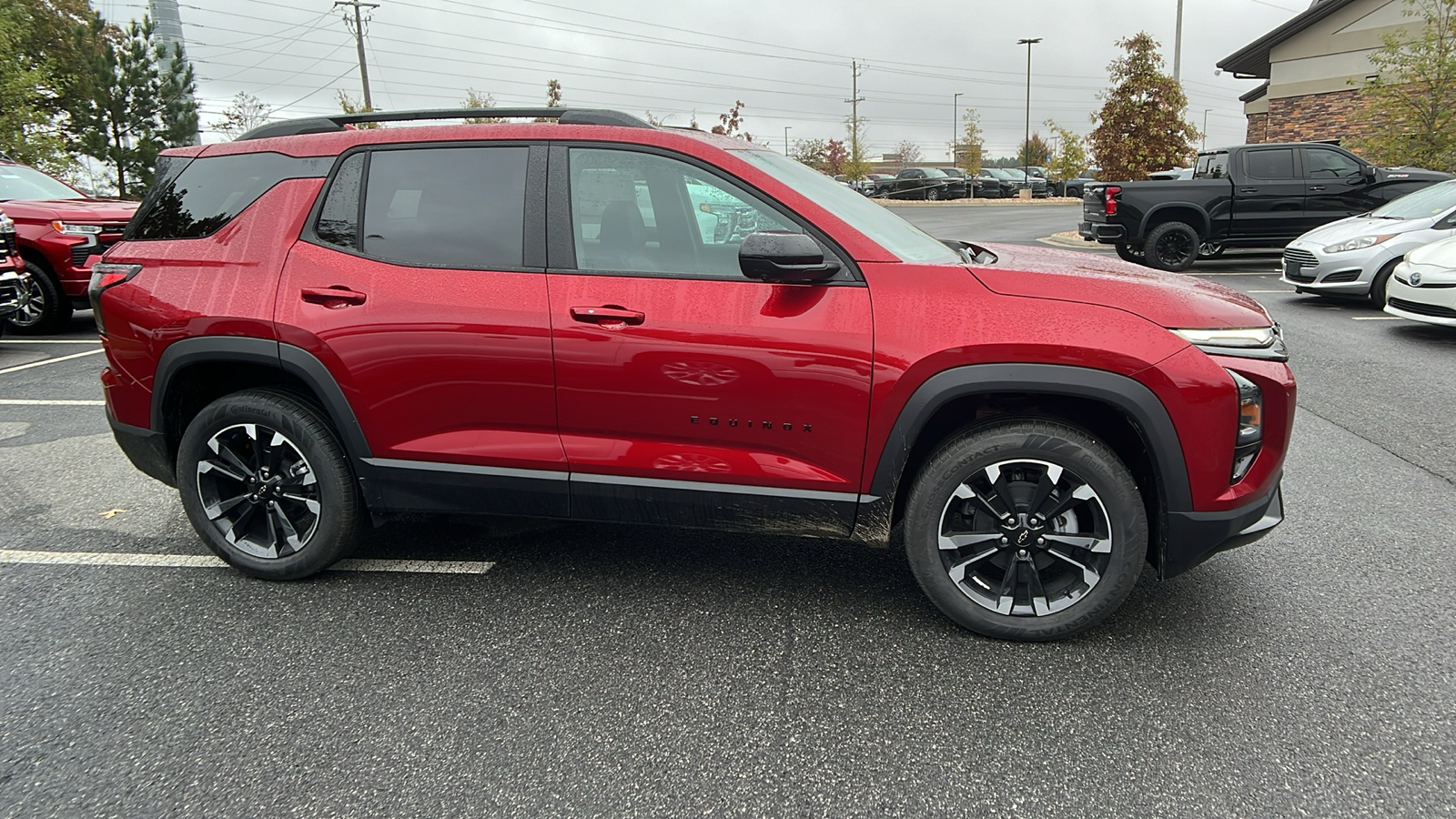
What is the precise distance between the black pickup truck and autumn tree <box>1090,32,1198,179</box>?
895 cm

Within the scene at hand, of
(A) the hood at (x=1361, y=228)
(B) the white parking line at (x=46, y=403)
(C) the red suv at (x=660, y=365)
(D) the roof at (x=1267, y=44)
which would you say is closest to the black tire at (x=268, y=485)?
(C) the red suv at (x=660, y=365)

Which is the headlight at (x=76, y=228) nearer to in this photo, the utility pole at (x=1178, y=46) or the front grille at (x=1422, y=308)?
the front grille at (x=1422, y=308)

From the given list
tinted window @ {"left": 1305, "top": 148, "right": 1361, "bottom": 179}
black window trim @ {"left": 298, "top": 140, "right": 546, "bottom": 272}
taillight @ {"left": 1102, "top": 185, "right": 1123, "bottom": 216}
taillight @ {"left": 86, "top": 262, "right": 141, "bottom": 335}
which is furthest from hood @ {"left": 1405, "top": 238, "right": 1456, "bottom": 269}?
taillight @ {"left": 86, "top": 262, "right": 141, "bottom": 335}

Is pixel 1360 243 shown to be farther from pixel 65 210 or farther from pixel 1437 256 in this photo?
pixel 65 210

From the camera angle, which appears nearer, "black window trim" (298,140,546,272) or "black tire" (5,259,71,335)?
"black window trim" (298,140,546,272)

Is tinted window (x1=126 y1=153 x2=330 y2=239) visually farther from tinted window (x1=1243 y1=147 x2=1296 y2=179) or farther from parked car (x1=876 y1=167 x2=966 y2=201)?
parked car (x1=876 y1=167 x2=966 y2=201)

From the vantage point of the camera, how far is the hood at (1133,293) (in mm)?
2777

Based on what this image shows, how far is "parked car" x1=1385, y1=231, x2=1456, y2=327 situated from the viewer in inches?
311

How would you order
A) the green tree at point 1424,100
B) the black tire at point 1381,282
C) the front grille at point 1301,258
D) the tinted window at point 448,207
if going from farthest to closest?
the green tree at point 1424,100, the front grille at point 1301,258, the black tire at point 1381,282, the tinted window at point 448,207

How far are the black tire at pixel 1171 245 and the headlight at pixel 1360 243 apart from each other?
128 inches

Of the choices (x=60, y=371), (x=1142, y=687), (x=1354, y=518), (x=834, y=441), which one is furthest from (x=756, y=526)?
(x=60, y=371)

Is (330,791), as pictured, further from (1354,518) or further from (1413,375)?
(1413,375)

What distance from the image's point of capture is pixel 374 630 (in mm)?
3137

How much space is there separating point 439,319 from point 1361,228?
37.4 feet
